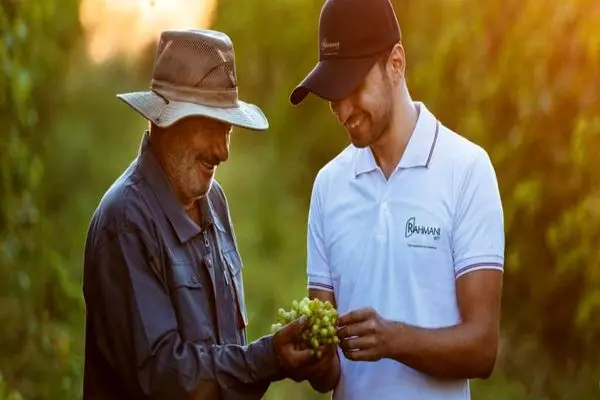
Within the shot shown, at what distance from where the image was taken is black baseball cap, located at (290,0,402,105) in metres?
3.36

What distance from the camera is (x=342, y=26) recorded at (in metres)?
3.42

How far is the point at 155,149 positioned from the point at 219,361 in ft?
1.82

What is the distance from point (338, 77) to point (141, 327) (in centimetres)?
85

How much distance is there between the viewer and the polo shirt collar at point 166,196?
3.16m

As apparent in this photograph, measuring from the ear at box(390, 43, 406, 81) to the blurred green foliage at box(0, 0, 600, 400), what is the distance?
2.05 metres

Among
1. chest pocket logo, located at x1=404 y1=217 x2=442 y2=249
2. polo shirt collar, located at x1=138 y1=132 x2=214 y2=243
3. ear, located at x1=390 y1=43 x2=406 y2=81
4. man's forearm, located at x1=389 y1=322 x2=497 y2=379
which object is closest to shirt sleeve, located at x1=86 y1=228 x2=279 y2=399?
polo shirt collar, located at x1=138 y1=132 x2=214 y2=243

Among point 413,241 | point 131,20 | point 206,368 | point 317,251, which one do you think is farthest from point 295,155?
point 206,368

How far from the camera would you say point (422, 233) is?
330 centimetres

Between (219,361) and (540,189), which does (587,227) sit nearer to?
(540,189)

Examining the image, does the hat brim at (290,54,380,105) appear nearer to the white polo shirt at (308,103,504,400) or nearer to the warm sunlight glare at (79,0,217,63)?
the white polo shirt at (308,103,504,400)

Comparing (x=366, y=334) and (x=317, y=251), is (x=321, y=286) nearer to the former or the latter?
(x=317, y=251)

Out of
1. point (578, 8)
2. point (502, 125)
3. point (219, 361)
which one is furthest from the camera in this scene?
point (502, 125)

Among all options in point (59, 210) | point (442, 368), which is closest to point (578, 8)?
point (442, 368)

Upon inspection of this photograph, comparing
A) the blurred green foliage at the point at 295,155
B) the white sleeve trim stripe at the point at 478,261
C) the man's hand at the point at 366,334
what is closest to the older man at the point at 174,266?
the man's hand at the point at 366,334
